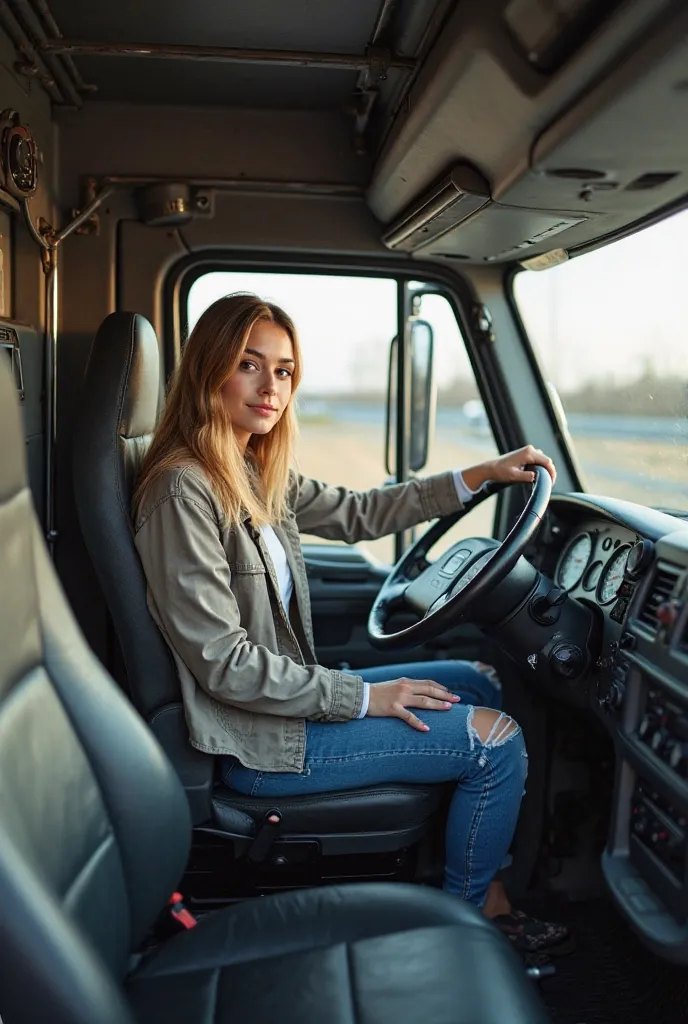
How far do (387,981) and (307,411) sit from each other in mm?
1482

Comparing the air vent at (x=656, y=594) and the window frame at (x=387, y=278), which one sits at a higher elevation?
the window frame at (x=387, y=278)

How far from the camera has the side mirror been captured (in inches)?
108

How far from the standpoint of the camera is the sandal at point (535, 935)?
2068 mm

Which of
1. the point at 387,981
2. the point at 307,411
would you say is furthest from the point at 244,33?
the point at 387,981

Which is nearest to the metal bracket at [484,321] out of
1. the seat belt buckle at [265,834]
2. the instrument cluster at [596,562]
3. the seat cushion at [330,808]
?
the instrument cluster at [596,562]

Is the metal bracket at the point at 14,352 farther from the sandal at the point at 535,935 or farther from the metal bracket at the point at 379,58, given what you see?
the sandal at the point at 535,935

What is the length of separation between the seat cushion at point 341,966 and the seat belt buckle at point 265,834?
1.39 ft

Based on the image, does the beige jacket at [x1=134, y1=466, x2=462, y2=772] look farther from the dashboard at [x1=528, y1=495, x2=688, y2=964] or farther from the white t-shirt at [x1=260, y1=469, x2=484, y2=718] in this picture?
the dashboard at [x1=528, y1=495, x2=688, y2=964]

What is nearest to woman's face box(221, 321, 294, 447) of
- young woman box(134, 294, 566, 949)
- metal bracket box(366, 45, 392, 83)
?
young woman box(134, 294, 566, 949)

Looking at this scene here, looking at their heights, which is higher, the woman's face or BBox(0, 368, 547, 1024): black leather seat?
the woman's face

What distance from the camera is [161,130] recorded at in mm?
2621

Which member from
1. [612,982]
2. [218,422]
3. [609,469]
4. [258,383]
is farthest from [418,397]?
[612,982]

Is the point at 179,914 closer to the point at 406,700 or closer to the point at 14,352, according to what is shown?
the point at 406,700

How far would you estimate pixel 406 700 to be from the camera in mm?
1877
